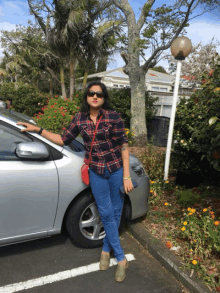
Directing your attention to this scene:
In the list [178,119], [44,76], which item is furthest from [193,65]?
[178,119]

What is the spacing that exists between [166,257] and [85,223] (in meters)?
0.94

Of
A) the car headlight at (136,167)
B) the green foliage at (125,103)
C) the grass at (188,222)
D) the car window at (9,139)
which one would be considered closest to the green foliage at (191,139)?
the grass at (188,222)

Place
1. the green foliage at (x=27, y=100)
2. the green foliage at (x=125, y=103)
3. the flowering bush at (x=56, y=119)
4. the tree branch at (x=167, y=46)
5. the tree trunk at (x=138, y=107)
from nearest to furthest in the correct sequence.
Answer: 1. the tree branch at (x=167, y=46)
2. the tree trunk at (x=138, y=107)
3. the green foliage at (x=125, y=103)
4. the flowering bush at (x=56, y=119)
5. the green foliage at (x=27, y=100)

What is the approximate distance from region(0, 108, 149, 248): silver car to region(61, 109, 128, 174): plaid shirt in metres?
0.39

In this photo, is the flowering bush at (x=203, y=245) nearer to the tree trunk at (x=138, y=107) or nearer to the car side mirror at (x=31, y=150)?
the car side mirror at (x=31, y=150)

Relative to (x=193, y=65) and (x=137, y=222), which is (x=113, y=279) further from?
(x=193, y=65)

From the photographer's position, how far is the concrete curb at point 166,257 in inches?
91.5

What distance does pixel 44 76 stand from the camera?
29594 mm

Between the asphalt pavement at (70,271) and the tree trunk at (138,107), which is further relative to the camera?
the tree trunk at (138,107)

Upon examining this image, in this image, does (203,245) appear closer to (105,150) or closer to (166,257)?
(166,257)

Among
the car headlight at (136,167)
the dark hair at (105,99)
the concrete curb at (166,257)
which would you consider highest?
the dark hair at (105,99)

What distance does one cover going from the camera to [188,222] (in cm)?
305

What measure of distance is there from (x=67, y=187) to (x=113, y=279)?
1021mm

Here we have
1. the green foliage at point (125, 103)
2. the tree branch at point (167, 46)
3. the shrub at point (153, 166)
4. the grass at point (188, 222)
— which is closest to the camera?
the grass at point (188, 222)
